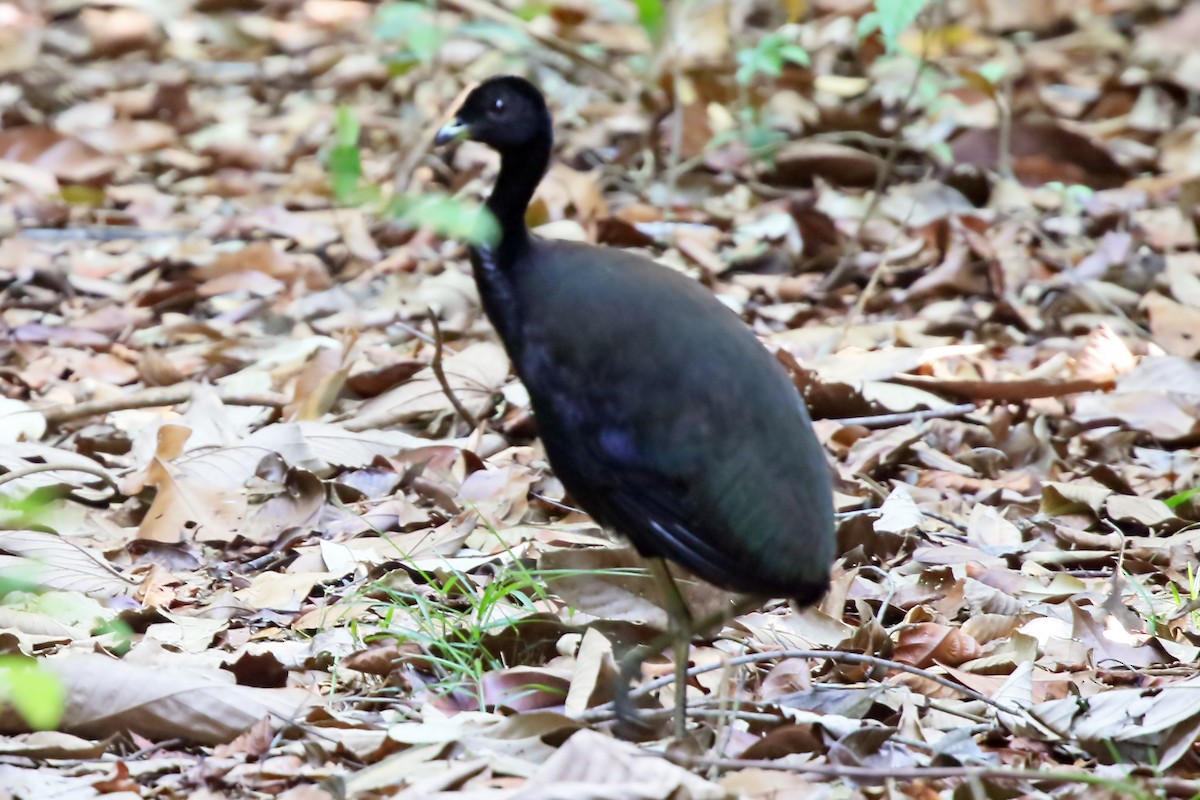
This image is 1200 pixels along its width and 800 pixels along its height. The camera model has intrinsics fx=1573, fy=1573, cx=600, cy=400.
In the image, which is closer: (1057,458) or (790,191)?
(1057,458)

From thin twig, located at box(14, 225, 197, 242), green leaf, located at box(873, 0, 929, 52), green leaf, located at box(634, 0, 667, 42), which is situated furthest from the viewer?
thin twig, located at box(14, 225, 197, 242)

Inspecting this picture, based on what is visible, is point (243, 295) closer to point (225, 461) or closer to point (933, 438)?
point (225, 461)

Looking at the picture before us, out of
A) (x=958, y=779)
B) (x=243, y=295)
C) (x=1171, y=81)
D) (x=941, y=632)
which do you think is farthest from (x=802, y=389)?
(x=1171, y=81)

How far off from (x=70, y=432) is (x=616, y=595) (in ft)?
6.84

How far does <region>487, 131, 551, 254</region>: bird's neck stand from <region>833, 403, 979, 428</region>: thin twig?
5.30 ft

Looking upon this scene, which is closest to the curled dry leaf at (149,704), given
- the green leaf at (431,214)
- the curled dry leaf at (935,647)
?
the curled dry leaf at (935,647)

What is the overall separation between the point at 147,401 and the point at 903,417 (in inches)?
88.2

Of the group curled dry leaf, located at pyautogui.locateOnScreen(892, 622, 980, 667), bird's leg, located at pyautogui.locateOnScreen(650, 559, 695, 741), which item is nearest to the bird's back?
bird's leg, located at pyautogui.locateOnScreen(650, 559, 695, 741)

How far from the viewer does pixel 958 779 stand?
107 inches

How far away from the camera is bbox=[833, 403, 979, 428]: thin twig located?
4.51 meters

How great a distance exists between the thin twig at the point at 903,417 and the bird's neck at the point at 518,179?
1616 millimetres

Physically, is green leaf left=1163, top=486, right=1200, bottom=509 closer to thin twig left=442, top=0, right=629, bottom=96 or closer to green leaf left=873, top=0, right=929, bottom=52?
green leaf left=873, top=0, right=929, bottom=52

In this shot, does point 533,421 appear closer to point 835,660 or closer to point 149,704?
point 835,660

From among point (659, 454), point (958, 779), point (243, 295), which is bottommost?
point (243, 295)
